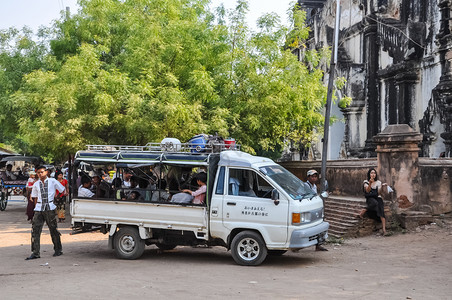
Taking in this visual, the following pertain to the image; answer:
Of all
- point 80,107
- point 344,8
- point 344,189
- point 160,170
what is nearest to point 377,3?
point 344,8

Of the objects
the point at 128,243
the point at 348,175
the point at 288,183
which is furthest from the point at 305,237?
the point at 348,175

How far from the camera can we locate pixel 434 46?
18.5 m

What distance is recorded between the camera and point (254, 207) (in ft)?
32.5

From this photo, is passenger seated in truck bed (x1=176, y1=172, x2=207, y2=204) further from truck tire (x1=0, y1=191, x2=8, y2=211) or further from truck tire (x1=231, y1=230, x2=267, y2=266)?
truck tire (x1=0, y1=191, x2=8, y2=211)

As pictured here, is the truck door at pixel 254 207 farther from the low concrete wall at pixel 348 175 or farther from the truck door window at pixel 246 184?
the low concrete wall at pixel 348 175

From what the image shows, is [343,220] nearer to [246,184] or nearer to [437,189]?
[437,189]

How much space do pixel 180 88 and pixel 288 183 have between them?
7.81m

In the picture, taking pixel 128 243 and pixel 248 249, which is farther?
pixel 128 243

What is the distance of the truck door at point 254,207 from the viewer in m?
9.72

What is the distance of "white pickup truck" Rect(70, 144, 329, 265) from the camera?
9.80 m

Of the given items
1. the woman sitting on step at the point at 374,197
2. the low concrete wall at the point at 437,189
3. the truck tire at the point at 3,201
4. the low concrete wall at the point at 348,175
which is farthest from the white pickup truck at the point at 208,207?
the truck tire at the point at 3,201

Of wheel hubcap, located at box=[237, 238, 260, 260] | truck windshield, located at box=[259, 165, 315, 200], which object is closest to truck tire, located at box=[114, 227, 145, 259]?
wheel hubcap, located at box=[237, 238, 260, 260]

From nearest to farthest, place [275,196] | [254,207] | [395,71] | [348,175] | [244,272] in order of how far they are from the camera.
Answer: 1. [244,272]
2. [275,196]
3. [254,207]
4. [348,175]
5. [395,71]

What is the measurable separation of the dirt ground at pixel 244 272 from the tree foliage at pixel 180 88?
4.56 metres
